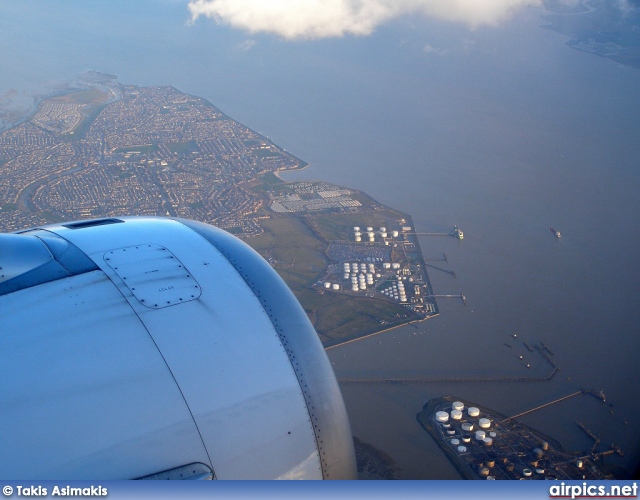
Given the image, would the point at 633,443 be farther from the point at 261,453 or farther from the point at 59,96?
the point at 59,96

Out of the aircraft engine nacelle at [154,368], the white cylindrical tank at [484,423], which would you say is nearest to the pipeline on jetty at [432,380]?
the white cylindrical tank at [484,423]

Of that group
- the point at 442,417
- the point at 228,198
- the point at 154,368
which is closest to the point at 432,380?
the point at 442,417

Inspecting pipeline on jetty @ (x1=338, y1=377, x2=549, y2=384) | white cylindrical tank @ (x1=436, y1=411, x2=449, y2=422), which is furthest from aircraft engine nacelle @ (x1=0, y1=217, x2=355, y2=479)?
pipeline on jetty @ (x1=338, y1=377, x2=549, y2=384)

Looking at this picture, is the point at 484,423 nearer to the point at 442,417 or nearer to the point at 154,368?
the point at 442,417

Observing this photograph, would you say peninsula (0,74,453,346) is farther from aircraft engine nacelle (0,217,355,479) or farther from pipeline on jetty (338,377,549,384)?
aircraft engine nacelle (0,217,355,479)

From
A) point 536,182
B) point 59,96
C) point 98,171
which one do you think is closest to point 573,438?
point 536,182

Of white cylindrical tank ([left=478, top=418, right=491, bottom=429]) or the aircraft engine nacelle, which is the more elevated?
the aircraft engine nacelle

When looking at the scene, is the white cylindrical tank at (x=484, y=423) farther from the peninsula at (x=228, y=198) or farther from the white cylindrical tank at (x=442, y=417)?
the peninsula at (x=228, y=198)

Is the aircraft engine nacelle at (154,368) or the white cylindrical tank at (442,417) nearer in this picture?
the aircraft engine nacelle at (154,368)
